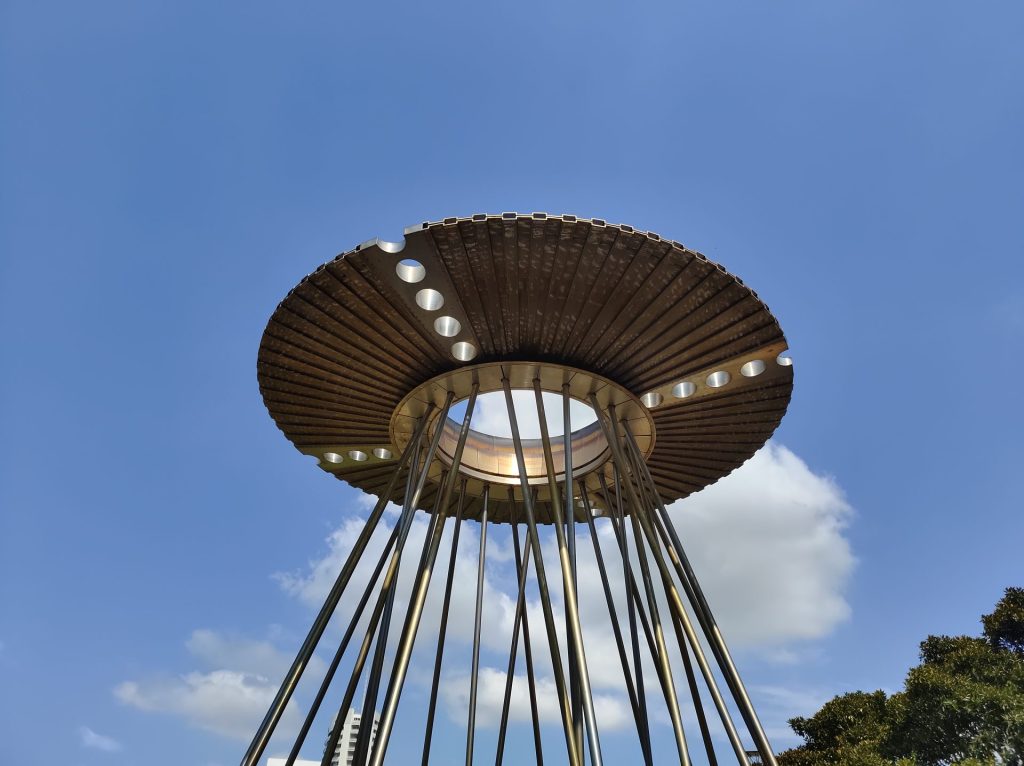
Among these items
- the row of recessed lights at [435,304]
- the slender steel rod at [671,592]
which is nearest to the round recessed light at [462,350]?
the row of recessed lights at [435,304]

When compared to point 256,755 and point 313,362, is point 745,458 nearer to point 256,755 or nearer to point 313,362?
point 313,362

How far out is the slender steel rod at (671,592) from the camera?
10766mm

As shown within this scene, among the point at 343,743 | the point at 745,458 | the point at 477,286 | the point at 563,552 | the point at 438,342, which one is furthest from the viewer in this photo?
the point at 343,743

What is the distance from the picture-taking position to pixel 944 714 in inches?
492

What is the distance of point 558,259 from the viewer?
11.0 meters

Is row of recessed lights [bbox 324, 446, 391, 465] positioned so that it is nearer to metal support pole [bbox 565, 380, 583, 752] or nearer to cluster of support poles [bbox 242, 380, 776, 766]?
cluster of support poles [bbox 242, 380, 776, 766]

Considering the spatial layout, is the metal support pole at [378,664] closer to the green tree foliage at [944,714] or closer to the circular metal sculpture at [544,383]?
the circular metal sculpture at [544,383]

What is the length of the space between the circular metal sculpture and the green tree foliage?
3.78 metres

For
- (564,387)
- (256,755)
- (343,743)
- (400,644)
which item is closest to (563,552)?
(400,644)

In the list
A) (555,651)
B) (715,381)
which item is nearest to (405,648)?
(555,651)

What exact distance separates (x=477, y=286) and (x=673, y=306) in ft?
9.97

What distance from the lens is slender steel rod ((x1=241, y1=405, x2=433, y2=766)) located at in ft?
36.0

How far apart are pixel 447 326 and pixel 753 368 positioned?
523 cm

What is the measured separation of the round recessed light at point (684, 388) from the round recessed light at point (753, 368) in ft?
2.82
